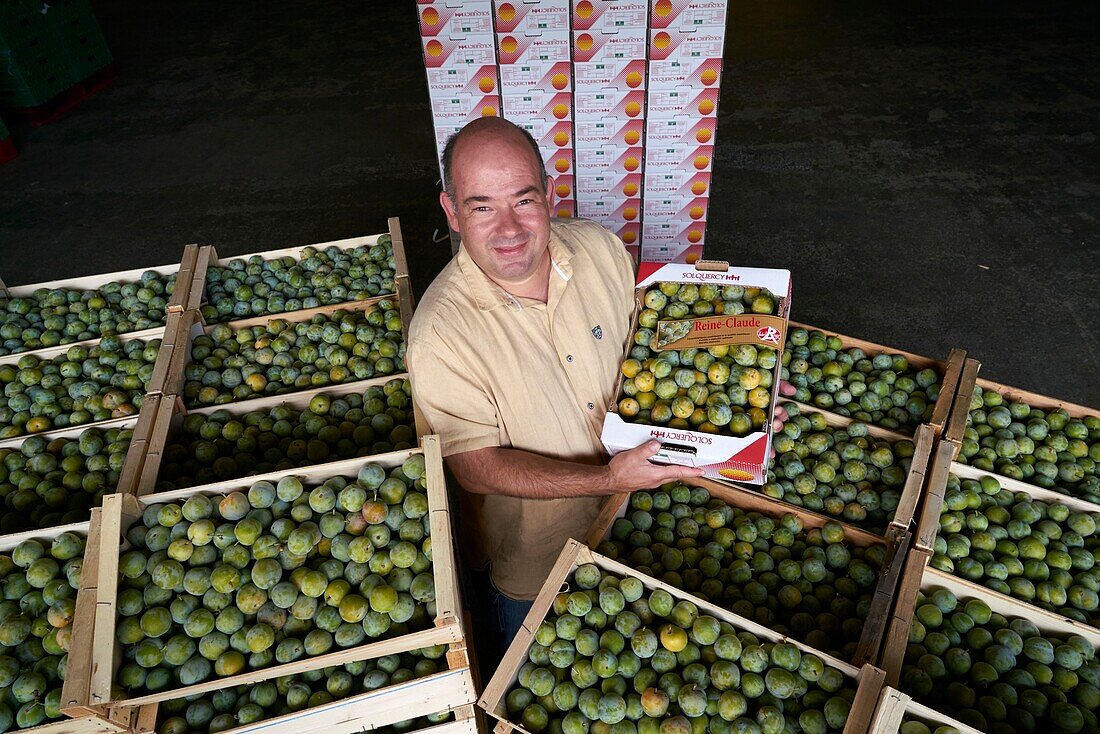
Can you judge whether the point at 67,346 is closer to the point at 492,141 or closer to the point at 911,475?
the point at 492,141

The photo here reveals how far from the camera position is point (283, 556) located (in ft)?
6.12

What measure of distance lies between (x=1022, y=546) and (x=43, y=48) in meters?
10.2

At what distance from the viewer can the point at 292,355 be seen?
2922 mm

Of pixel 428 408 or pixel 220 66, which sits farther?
pixel 220 66

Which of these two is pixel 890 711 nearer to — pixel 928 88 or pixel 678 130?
pixel 678 130

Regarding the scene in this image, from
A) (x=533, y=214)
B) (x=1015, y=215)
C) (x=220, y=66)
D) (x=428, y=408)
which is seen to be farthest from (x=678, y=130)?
(x=220, y=66)

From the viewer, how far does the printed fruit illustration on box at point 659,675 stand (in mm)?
1696

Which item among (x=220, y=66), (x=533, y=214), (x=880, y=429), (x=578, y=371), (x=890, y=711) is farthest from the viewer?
(x=220, y=66)

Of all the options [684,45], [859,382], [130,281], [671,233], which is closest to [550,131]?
[684,45]

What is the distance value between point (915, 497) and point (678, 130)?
2.18 meters

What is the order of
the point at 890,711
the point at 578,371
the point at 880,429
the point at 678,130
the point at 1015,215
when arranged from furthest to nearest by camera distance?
the point at 1015,215, the point at 678,130, the point at 880,429, the point at 578,371, the point at 890,711

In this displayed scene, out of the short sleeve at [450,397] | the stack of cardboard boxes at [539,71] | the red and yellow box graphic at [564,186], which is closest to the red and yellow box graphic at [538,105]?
the stack of cardboard boxes at [539,71]

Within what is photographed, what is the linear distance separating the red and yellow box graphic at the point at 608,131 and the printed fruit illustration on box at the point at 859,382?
143cm

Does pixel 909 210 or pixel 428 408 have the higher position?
pixel 428 408
